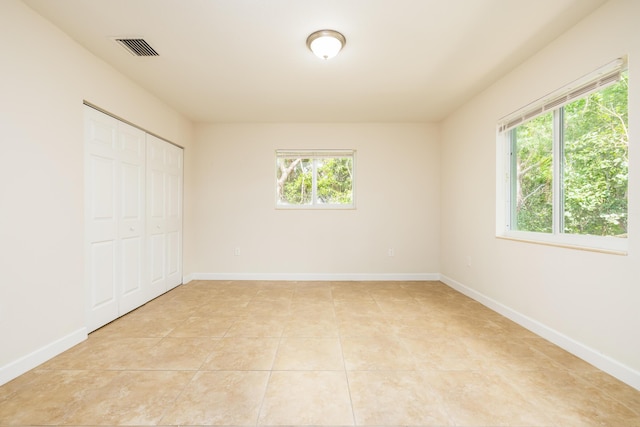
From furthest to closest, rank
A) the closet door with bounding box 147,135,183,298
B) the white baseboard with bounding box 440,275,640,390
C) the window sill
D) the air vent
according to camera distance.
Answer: the closet door with bounding box 147,135,183,298 < the air vent < the window sill < the white baseboard with bounding box 440,275,640,390

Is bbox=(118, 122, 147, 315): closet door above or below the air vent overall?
below

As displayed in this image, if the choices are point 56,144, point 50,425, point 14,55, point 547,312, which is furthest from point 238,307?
point 547,312

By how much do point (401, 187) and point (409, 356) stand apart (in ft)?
9.54

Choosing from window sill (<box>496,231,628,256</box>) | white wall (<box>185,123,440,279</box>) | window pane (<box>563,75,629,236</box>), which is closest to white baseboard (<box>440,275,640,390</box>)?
A: window sill (<box>496,231,628,256</box>)

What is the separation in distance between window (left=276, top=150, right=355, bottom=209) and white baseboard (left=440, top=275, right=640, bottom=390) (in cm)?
244

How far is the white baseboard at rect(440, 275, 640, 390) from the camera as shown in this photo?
1750mm

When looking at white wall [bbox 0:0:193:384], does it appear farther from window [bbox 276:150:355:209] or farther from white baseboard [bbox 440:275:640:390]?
white baseboard [bbox 440:275:640:390]

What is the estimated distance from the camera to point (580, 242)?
2189 mm

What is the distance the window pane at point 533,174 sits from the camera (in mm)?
2529

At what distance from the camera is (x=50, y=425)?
1.41m

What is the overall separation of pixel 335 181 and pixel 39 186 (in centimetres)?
346

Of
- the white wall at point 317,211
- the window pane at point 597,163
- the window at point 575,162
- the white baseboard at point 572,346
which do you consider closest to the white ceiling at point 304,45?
the window at point 575,162

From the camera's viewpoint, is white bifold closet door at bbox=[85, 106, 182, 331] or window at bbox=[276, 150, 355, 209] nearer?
white bifold closet door at bbox=[85, 106, 182, 331]

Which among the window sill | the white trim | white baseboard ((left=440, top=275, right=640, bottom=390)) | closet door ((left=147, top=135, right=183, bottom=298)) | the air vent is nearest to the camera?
white baseboard ((left=440, top=275, right=640, bottom=390))
